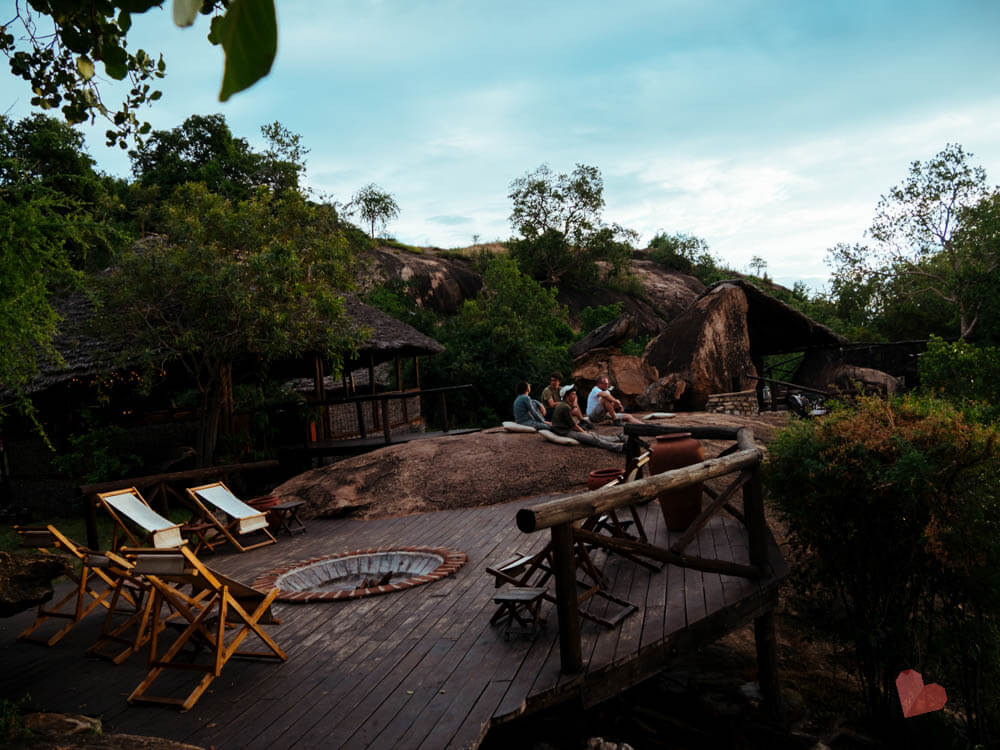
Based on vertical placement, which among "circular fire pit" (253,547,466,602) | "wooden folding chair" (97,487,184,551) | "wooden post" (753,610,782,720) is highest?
"wooden folding chair" (97,487,184,551)

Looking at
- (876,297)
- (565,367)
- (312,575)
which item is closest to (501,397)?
(565,367)

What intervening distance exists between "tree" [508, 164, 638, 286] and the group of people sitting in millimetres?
17957

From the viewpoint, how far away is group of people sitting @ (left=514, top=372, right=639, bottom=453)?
1062cm

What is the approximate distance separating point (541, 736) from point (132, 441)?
11.2 metres

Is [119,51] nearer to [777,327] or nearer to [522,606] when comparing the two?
[522,606]

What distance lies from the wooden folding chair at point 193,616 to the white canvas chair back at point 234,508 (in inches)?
123

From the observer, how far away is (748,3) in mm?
2232

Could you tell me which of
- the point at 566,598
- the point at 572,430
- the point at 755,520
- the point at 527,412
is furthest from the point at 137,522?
the point at 527,412

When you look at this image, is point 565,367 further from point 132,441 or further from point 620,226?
point 620,226

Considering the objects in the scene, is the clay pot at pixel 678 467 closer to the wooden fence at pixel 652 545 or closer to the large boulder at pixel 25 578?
the wooden fence at pixel 652 545

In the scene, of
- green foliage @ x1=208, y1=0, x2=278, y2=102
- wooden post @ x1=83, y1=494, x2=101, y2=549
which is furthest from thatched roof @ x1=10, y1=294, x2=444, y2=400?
green foliage @ x1=208, y1=0, x2=278, y2=102

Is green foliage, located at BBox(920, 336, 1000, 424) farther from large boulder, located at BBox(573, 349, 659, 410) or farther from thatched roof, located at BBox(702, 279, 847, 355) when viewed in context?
thatched roof, located at BBox(702, 279, 847, 355)

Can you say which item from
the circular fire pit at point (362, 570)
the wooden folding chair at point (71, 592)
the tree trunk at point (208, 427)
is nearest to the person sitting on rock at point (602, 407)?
the circular fire pit at point (362, 570)

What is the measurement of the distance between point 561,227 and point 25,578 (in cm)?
2828
